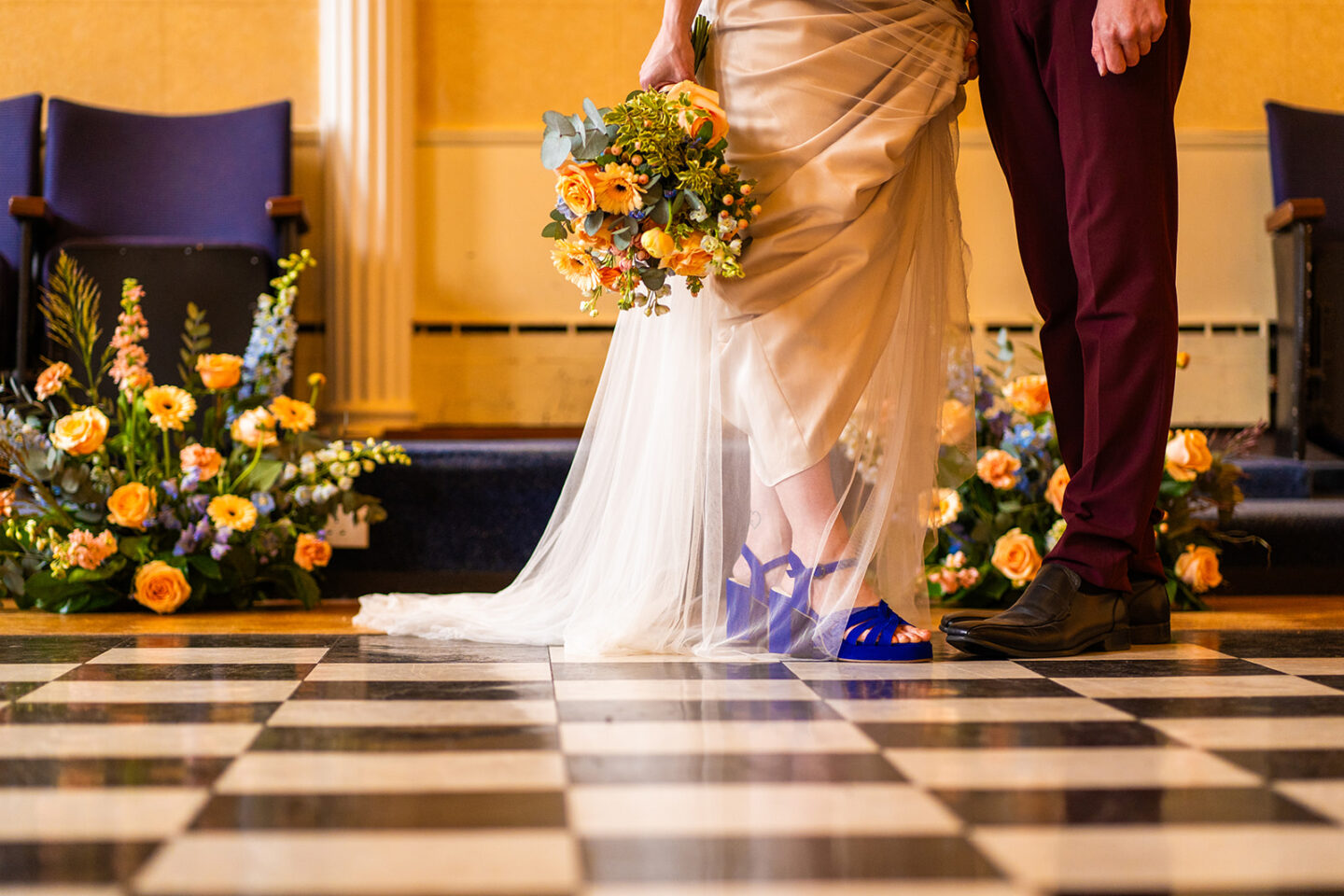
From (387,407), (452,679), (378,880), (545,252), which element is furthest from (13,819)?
(545,252)

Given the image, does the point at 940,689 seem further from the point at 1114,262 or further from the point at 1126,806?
the point at 1114,262

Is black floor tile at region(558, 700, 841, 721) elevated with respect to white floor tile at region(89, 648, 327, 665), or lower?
elevated

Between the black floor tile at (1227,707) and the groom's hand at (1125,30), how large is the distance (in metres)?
0.77

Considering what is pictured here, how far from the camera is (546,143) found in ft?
4.79

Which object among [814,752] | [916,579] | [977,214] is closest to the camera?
[814,752]

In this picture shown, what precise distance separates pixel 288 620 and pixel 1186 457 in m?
1.51

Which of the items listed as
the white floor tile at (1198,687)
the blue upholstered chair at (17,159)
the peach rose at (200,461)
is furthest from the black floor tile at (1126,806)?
the blue upholstered chair at (17,159)

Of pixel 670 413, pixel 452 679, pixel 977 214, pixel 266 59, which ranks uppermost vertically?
pixel 266 59

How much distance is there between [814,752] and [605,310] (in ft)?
7.26

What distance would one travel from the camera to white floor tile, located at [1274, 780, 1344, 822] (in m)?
0.77

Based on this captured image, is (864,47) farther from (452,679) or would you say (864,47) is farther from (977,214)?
(977,214)

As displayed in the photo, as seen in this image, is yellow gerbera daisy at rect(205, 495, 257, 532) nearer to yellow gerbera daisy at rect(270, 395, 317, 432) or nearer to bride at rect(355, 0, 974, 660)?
yellow gerbera daisy at rect(270, 395, 317, 432)

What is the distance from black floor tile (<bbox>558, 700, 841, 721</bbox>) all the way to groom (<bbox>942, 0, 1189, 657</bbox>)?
1.30 feet

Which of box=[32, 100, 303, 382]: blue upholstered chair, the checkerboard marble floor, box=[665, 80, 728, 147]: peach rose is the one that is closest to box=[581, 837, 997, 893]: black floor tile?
the checkerboard marble floor
